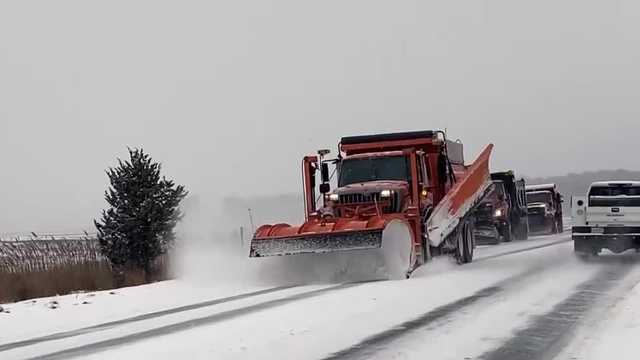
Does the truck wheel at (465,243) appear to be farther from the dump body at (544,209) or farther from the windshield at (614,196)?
the dump body at (544,209)

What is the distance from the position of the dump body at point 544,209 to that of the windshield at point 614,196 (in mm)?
15259

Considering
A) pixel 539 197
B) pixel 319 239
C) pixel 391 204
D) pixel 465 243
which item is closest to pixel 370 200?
pixel 391 204

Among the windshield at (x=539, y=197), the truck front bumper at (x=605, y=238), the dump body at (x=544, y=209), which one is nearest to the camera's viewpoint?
the truck front bumper at (x=605, y=238)

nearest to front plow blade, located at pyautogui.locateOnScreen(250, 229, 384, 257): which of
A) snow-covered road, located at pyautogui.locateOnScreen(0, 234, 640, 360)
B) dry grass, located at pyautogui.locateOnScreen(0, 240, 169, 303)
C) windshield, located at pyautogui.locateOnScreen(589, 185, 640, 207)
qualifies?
snow-covered road, located at pyautogui.locateOnScreen(0, 234, 640, 360)

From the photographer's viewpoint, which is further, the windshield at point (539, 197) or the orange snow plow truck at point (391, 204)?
the windshield at point (539, 197)

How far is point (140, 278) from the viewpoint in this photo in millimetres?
17969

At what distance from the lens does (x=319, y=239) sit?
1447 cm

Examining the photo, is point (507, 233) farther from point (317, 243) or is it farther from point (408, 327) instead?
point (408, 327)

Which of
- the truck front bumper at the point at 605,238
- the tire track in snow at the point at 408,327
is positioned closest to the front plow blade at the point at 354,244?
the tire track in snow at the point at 408,327

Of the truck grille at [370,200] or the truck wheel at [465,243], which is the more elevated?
the truck grille at [370,200]

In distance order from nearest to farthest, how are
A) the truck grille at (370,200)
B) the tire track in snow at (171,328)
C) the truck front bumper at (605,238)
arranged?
the tire track in snow at (171,328), the truck grille at (370,200), the truck front bumper at (605,238)

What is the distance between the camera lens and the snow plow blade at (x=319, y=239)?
14164mm

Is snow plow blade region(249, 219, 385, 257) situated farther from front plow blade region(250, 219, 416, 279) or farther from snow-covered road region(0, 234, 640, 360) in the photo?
snow-covered road region(0, 234, 640, 360)

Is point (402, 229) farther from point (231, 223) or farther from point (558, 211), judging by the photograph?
point (558, 211)
